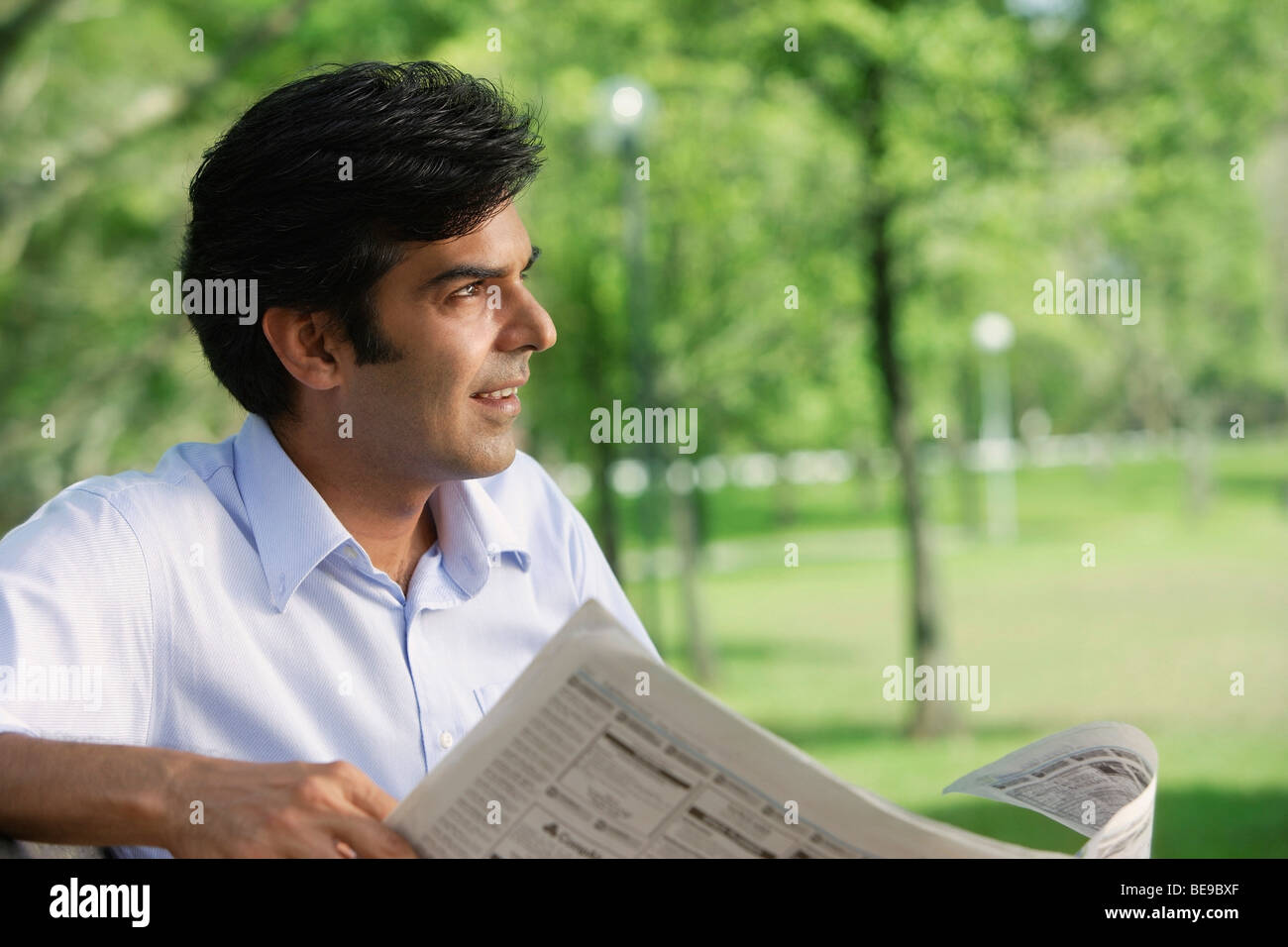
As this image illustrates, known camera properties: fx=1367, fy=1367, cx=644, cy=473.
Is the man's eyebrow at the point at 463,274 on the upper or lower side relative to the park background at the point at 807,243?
lower

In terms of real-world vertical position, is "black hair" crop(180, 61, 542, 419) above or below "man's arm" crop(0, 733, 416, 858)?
above

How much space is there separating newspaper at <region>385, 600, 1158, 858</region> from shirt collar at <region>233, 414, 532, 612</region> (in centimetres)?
67

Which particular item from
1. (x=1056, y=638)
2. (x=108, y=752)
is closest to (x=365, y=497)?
(x=108, y=752)

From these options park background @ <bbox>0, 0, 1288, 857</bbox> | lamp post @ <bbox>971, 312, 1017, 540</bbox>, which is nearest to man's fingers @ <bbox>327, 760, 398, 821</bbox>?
park background @ <bbox>0, 0, 1288, 857</bbox>

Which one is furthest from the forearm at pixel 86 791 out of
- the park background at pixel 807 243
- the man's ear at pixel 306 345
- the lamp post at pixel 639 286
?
the lamp post at pixel 639 286

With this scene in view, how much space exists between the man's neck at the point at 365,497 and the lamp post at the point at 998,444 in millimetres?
27737

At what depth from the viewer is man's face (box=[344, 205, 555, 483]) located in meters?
1.93

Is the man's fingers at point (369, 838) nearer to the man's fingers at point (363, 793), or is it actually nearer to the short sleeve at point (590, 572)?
the man's fingers at point (363, 793)

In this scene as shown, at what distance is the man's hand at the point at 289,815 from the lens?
124 cm

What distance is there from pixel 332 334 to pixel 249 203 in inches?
8.5

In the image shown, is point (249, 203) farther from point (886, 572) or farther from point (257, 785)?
point (886, 572)

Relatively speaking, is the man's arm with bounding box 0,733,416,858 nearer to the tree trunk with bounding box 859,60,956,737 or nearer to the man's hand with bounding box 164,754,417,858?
the man's hand with bounding box 164,754,417,858

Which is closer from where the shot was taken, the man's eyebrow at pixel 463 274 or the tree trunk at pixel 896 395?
the man's eyebrow at pixel 463 274

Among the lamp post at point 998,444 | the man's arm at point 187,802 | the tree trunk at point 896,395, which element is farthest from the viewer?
the lamp post at point 998,444
